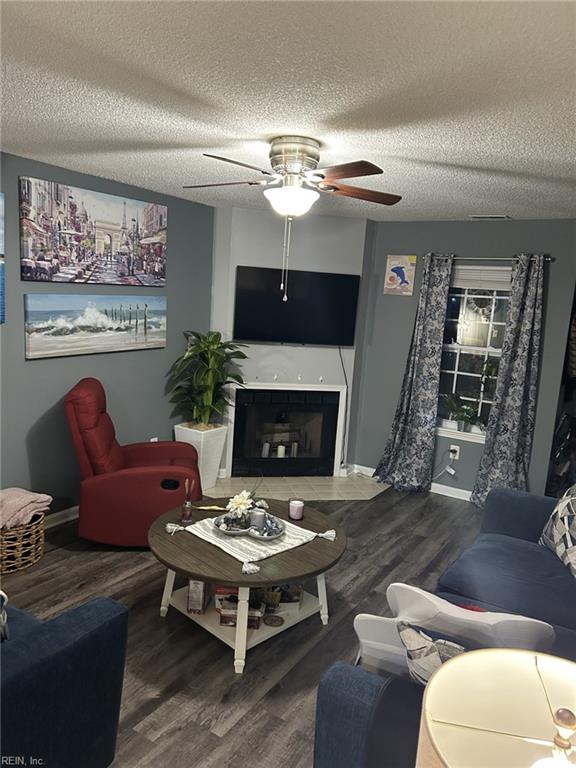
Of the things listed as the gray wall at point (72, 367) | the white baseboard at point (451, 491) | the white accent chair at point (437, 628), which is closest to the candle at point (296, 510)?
the white accent chair at point (437, 628)

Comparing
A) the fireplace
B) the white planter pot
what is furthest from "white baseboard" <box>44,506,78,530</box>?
the fireplace

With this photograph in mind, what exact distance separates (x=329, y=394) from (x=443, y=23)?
4.22 m

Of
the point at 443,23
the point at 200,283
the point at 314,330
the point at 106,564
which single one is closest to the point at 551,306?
the point at 314,330

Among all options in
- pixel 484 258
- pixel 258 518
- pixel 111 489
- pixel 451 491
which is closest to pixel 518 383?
pixel 484 258

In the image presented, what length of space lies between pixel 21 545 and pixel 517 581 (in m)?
2.85

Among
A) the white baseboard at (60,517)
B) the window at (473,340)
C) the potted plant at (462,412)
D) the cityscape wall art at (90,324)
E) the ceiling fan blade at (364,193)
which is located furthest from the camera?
the potted plant at (462,412)

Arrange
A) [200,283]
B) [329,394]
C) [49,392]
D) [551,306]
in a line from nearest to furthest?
1. [49,392]
2. [551,306]
3. [200,283]
4. [329,394]

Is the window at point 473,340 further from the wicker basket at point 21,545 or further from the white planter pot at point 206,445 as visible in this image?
the wicker basket at point 21,545

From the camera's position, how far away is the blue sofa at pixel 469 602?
1.70 metres

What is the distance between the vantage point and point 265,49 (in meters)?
1.78

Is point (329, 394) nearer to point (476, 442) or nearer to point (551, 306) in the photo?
point (476, 442)

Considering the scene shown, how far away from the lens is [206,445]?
500 centimetres

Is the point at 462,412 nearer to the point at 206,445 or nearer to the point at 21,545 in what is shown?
the point at 206,445

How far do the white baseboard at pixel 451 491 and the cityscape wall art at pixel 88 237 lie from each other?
3.20 metres
